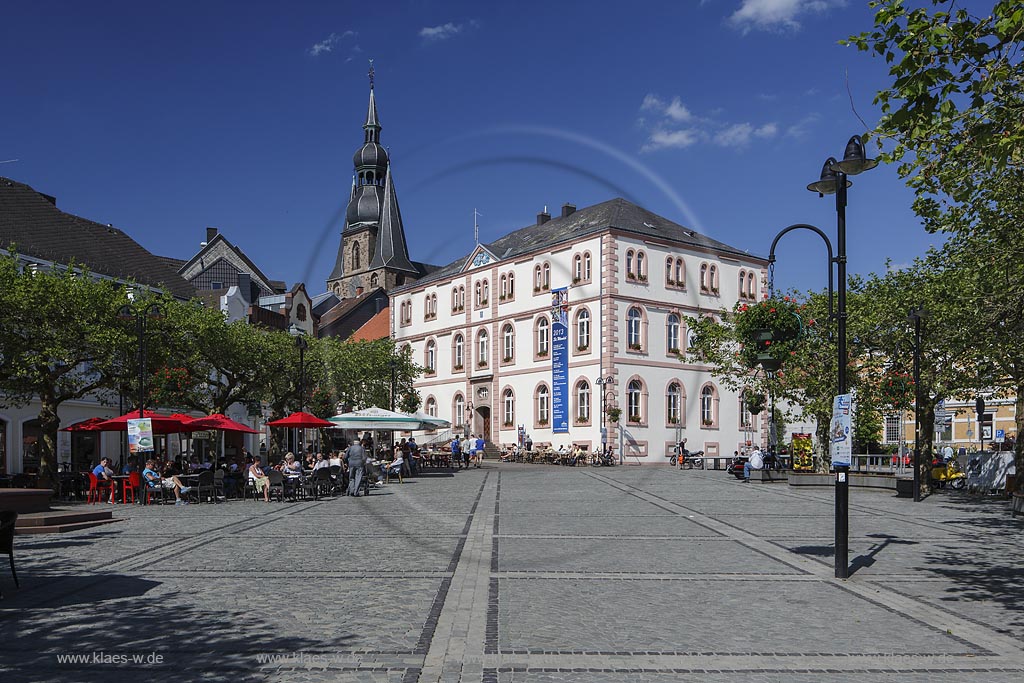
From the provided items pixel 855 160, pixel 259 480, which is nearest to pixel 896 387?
pixel 259 480

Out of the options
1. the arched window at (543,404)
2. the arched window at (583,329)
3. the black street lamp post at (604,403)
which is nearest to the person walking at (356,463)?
the black street lamp post at (604,403)

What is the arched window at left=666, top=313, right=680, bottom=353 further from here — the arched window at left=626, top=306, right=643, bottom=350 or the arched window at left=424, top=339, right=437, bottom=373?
the arched window at left=424, top=339, right=437, bottom=373

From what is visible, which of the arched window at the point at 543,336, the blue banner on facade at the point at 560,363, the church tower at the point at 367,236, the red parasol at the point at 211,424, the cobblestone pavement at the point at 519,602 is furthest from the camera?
the church tower at the point at 367,236

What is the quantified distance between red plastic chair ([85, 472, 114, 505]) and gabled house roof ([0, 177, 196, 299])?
15.6 m

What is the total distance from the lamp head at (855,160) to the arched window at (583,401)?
46.9 m

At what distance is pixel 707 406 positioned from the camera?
6272 cm

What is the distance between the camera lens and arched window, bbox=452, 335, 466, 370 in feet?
236

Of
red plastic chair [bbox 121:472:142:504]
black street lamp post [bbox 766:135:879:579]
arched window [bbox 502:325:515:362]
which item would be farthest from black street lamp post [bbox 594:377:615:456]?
black street lamp post [bbox 766:135:879:579]

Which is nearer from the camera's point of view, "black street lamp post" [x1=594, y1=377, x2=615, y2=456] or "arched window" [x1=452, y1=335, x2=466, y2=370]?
"black street lamp post" [x1=594, y1=377, x2=615, y2=456]

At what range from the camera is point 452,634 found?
9008mm

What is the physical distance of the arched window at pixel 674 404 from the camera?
60.9 metres

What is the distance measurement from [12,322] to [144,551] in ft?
54.6

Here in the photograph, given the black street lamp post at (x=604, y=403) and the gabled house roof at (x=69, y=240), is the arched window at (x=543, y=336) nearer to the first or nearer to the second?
the black street lamp post at (x=604, y=403)

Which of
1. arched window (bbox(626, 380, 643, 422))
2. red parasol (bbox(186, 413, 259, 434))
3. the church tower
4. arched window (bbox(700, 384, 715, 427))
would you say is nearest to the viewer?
red parasol (bbox(186, 413, 259, 434))
